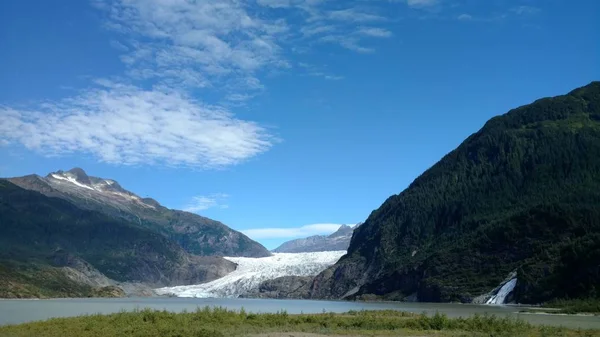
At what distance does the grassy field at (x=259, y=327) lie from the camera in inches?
1583

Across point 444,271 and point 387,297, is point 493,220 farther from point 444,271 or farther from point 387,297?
point 387,297

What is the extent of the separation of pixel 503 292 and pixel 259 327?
101382mm

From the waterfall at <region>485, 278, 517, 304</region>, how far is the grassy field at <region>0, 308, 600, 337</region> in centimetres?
8839

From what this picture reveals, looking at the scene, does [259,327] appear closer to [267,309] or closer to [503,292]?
[267,309]

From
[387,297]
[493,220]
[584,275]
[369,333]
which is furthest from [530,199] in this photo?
[369,333]

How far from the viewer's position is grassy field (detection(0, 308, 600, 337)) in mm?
40219

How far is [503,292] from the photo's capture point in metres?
134

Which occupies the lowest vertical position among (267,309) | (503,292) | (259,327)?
(503,292)

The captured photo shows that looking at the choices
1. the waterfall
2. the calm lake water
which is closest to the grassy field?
the calm lake water

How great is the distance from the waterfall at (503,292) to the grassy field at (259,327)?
88394 mm

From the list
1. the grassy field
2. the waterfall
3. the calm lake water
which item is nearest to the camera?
the grassy field

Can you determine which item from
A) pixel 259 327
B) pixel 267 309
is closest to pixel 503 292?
pixel 267 309

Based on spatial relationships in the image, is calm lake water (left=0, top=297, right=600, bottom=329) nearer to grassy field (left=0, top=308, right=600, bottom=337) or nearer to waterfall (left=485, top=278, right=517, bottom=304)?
grassy field (left=0, top=308, right=600, bottom=337)

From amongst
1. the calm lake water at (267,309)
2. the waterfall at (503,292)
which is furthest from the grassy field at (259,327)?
the waterfall at (503,292)
